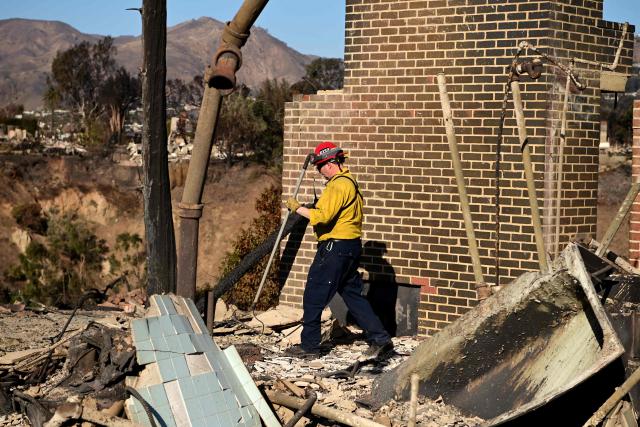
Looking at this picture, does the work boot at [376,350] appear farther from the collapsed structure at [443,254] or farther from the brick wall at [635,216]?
the brick wall at [635,216]

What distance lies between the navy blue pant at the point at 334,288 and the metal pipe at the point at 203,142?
1.47 m

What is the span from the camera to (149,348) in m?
6.15

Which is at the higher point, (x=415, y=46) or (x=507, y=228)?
(x=415, y=46)

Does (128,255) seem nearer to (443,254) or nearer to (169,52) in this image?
(443,254)

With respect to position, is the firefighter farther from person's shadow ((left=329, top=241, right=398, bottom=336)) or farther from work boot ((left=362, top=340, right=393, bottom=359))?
person's shadow ((left=329, top=241, right=398, bottom=336))

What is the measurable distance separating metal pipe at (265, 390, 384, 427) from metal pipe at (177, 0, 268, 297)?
3.69ft

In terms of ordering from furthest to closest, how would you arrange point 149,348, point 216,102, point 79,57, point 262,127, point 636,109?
point 79,57
point 262,127
point 636,109
point 216,102
point 149,348

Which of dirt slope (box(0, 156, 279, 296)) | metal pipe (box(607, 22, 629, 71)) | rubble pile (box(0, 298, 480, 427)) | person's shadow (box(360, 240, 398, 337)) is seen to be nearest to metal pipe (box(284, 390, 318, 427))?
rubble pile (box(0, 298, 480, 427))

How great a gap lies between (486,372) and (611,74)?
4.53 meters

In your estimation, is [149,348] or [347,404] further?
[347,404]

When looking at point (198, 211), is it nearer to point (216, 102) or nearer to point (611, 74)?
point (216, 102)

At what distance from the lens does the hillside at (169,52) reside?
410 feet

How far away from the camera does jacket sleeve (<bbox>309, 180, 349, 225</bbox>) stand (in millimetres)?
8031

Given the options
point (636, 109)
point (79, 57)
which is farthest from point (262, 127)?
point (636, 109)
